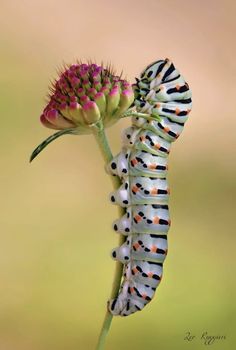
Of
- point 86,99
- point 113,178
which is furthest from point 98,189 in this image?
point 86,99

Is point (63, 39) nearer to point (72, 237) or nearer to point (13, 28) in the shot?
point (13, 28)

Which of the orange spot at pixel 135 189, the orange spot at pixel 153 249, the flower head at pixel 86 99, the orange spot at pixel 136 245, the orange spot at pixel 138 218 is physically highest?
the flower head at pixel 86 99

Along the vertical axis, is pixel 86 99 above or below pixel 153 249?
above

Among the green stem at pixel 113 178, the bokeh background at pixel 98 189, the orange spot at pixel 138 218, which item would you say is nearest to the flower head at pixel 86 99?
the green stem at pixel 113 178

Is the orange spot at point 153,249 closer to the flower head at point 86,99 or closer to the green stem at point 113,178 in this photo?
the green stem at point 113,178

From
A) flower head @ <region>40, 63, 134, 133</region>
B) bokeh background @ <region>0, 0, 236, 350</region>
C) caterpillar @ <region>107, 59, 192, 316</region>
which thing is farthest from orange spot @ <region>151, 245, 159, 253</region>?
bokeh background @ <region>0, 0, 236, 350</region>

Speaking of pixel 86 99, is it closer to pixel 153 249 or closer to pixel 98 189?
pixel 153 249

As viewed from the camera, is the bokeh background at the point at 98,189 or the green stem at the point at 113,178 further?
the bokeh background at the point at 98,189

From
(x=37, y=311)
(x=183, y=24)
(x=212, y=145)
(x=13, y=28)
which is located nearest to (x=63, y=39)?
(x=13, y=28)
